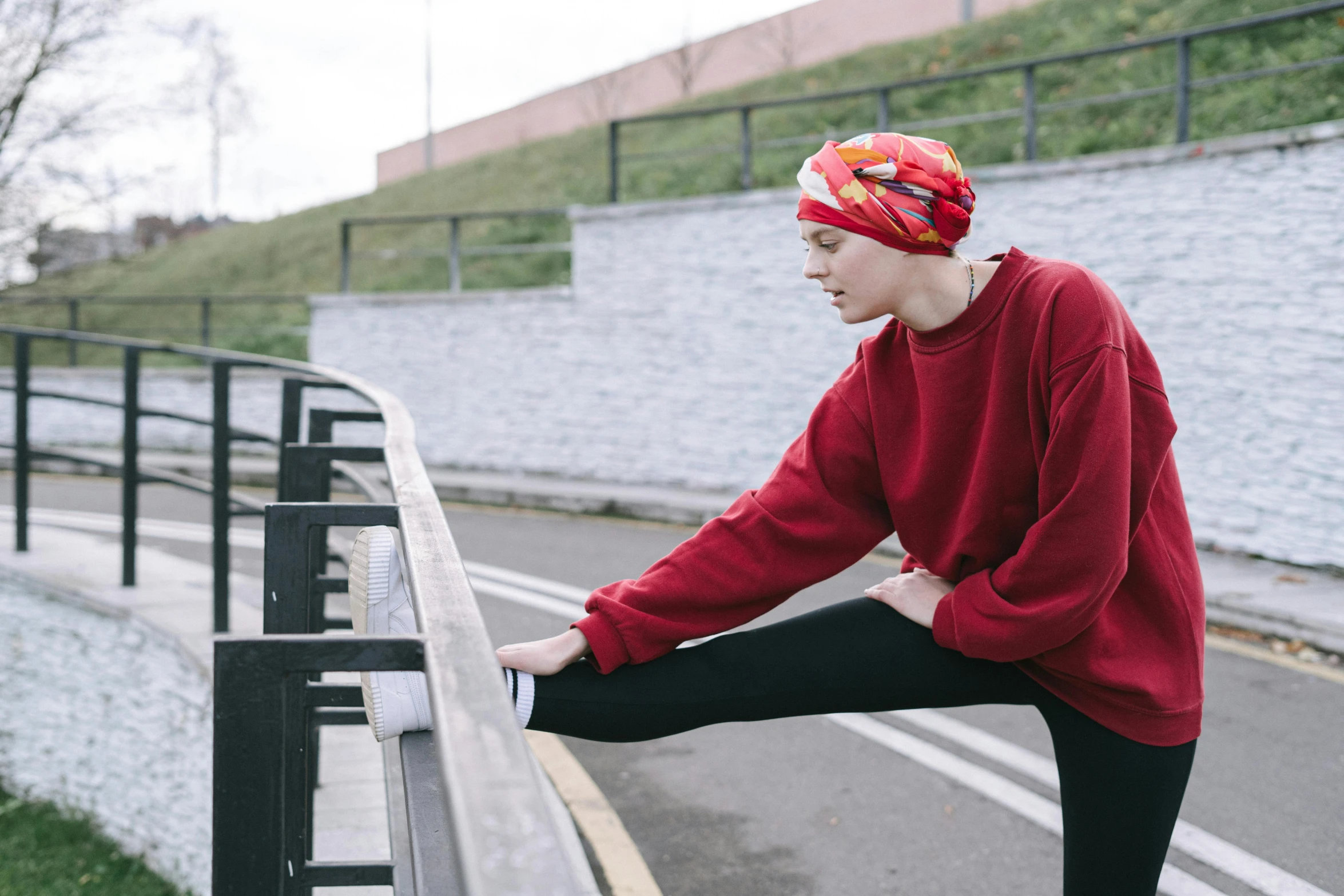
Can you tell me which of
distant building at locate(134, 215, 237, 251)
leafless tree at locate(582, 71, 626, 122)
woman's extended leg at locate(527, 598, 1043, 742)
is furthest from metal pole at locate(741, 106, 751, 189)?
distant building at locate(134, 215, 237, 251)

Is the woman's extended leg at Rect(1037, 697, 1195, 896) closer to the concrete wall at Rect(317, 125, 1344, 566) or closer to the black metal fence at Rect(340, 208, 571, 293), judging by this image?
the concrete wall at Rect(317, 125, 1344, 566)

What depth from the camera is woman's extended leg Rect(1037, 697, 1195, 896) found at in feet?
6.11

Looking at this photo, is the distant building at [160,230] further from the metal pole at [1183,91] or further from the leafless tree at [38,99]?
the metal pole at [1183,91]

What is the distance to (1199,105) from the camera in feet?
38.9

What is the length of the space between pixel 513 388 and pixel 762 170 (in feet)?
15.4

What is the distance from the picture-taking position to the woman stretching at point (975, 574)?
5.87ft

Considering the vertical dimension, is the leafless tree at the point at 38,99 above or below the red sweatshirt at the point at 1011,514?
above

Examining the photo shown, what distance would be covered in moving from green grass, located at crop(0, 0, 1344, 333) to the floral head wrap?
9.96 m

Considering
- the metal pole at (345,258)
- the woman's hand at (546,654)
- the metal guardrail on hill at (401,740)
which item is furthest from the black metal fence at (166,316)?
the woman's hand at (546,654)

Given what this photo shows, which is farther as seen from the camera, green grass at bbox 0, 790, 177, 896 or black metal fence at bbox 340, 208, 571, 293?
black metal fence at bbox 340, 208, 571, 293

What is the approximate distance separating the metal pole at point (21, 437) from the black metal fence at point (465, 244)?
720cm

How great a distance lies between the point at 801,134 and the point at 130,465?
11863 millimetres

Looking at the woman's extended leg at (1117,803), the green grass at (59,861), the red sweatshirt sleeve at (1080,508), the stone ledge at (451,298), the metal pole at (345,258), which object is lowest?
the green grass at (59,861)

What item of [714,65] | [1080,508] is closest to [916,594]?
[1080,508]
